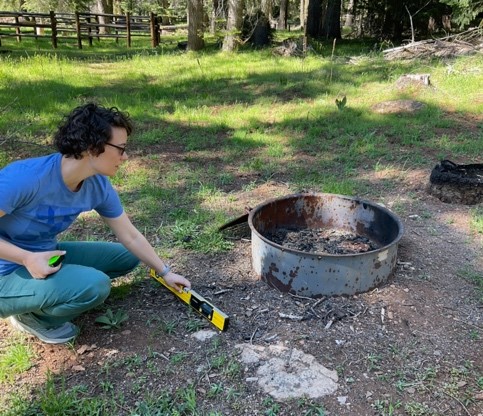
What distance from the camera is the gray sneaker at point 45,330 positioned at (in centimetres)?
240

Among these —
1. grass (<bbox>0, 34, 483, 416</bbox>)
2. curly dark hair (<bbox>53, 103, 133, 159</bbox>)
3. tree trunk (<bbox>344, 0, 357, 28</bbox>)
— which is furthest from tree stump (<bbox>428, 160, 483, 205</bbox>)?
tree trunk (<bbox>344, 0, 357, 28</bbox>)

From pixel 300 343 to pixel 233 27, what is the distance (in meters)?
11.2

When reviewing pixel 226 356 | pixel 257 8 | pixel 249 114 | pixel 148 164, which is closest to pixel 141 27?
pixel 257 8

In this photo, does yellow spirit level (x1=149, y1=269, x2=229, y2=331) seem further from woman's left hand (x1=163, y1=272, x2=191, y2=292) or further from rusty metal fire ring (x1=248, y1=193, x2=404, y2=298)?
rusty metal fire ring (x1=248, y1=193, x2=404, y2=298)

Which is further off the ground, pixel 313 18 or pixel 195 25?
pixel 313 18

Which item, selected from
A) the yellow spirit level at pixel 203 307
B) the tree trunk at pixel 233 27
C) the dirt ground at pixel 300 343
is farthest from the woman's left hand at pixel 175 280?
the tree trunk at pixel 233 27

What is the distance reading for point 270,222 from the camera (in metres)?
3.54

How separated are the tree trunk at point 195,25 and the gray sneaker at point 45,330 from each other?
1136 cm

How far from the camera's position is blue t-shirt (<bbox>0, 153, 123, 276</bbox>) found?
2102 mm

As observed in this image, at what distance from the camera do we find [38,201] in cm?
221

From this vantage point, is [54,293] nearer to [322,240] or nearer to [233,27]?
[322,240]

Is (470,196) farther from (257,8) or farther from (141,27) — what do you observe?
(141,27)

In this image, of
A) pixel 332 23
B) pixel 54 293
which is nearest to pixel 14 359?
pixel 54 293

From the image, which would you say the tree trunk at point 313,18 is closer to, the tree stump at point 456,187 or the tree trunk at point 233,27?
the tree trunk at point 233,27
